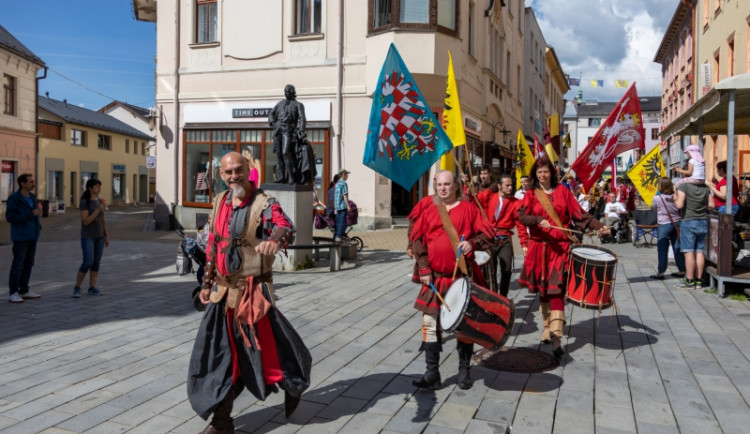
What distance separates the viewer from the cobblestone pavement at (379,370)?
394 centimetres

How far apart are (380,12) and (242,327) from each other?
52.8ft

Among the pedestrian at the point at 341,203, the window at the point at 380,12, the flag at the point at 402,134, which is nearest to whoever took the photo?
the flag at the point at 402,134

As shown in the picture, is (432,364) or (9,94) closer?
(432,364)

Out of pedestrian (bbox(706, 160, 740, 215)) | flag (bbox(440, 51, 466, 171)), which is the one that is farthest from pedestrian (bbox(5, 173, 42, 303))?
pedestrian (bbox(706, 160, 740, 215))

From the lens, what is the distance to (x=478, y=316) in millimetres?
4180

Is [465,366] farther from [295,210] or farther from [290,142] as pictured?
[290,142]

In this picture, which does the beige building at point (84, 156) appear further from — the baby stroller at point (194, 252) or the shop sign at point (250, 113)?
the baby stroller at point (194, 252)

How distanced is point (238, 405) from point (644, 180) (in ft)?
43.7

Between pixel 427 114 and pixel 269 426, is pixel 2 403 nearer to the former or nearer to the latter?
pixel 269 426

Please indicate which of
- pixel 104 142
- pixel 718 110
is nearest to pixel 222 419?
pixel 718 110

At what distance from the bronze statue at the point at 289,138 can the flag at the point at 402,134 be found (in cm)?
376

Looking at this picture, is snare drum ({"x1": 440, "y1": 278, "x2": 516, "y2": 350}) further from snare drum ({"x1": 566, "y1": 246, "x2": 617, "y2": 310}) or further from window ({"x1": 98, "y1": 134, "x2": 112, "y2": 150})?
window ({"x1": 98, "y1": 134, "x2": 112, "y2": 150})

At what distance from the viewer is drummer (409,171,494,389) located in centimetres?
445

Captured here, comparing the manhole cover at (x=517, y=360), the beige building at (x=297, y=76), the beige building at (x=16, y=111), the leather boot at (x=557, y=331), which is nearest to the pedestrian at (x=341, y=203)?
the beige building at (x=297, y=76)
